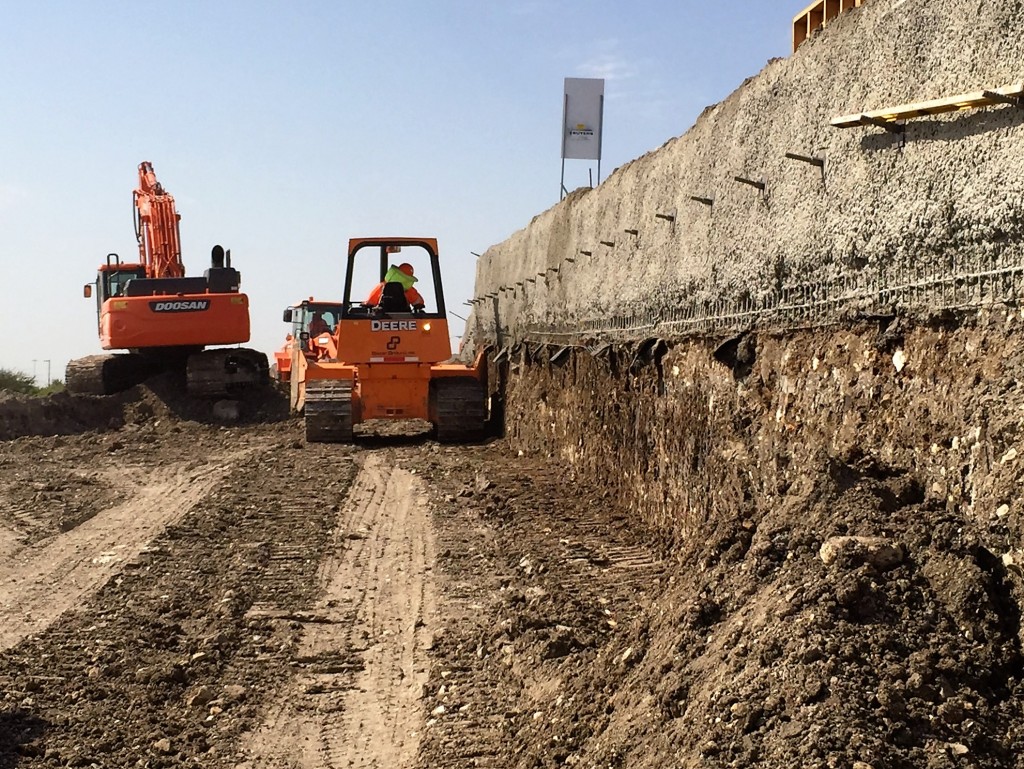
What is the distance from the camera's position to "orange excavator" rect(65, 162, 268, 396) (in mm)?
18750

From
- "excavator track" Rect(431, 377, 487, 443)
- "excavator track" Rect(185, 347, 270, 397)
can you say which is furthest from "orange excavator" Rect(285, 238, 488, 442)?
"excavator track" Rect(185, 347, 270, 397)

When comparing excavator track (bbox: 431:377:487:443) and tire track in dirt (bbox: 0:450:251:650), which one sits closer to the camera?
tire track in dirt (bbox: 0:450:251:650)

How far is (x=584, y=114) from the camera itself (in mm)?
15539

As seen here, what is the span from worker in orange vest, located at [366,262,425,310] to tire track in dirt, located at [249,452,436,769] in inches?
253

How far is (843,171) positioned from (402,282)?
10627 mm

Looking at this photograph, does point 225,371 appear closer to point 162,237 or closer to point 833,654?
point 162,237

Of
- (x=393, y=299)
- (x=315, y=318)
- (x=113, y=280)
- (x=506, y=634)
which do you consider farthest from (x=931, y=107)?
(x=113, y=280)

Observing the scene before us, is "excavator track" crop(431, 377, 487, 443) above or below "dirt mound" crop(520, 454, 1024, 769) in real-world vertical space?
below

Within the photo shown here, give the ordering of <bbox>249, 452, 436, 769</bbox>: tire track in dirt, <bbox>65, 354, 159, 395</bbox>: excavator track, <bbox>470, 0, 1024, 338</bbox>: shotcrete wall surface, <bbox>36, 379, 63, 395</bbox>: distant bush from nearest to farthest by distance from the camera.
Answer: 1. <bbox>470, 0, 1024, 338</bbox>: shotcrete wall surface
2. <bbox>249, 452, 436, 769</bbox>: tire track in dirt
3. <bbox>65, 354, 159, 395</bbox>: excavator track
4. <bbox>36, 379, 63, 395</bbox>: distant bush

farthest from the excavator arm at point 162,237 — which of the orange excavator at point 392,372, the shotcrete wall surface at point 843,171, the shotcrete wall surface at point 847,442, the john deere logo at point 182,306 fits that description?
the shotcrete wall surface at point 847,442

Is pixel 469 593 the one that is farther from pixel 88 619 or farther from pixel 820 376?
pixel 820 376

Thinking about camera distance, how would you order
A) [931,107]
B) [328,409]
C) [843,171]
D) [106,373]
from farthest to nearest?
[106,373], [328,409], [843,171], [931,107]

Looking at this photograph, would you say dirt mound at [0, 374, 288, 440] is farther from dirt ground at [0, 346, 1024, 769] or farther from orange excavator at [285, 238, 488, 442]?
dirt ground at [0, 346, 1024, 769]

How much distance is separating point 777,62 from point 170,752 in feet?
16.6
